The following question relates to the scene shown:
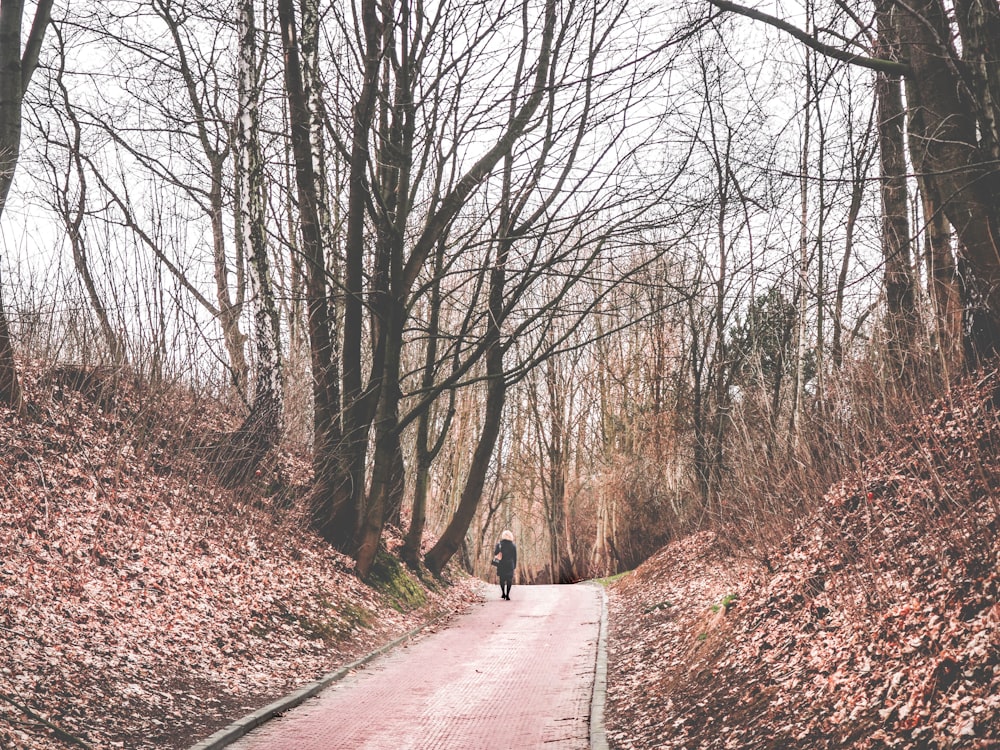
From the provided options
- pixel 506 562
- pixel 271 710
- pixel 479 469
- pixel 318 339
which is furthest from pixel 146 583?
pixel 506 562

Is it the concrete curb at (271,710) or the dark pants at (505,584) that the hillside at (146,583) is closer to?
the concrete curb at (271,710)

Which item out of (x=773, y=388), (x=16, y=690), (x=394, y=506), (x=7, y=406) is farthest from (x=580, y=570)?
(x=16, y=690)

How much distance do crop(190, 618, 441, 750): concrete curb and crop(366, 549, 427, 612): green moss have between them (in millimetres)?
3905

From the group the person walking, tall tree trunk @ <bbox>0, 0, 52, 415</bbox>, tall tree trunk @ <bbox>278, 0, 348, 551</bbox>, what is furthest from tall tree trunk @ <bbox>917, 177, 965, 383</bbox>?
the person walking

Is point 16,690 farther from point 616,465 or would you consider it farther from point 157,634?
point 616,465

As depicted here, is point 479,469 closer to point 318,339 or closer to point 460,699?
point 318,339

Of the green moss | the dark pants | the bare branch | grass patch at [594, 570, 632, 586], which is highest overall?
the bare branch

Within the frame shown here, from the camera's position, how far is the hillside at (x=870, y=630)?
18.8 feet

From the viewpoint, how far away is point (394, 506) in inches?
869

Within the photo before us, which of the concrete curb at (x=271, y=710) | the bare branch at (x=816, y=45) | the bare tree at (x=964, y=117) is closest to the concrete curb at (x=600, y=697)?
the concrete curb at (x=271, y=710)

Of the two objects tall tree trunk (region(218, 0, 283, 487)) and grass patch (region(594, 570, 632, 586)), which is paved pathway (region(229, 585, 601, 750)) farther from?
grass patch (region(594, 570, 632, 586))

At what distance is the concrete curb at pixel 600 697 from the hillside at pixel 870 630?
147 mm

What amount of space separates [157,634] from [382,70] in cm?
1137

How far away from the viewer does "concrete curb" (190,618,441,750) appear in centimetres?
774
